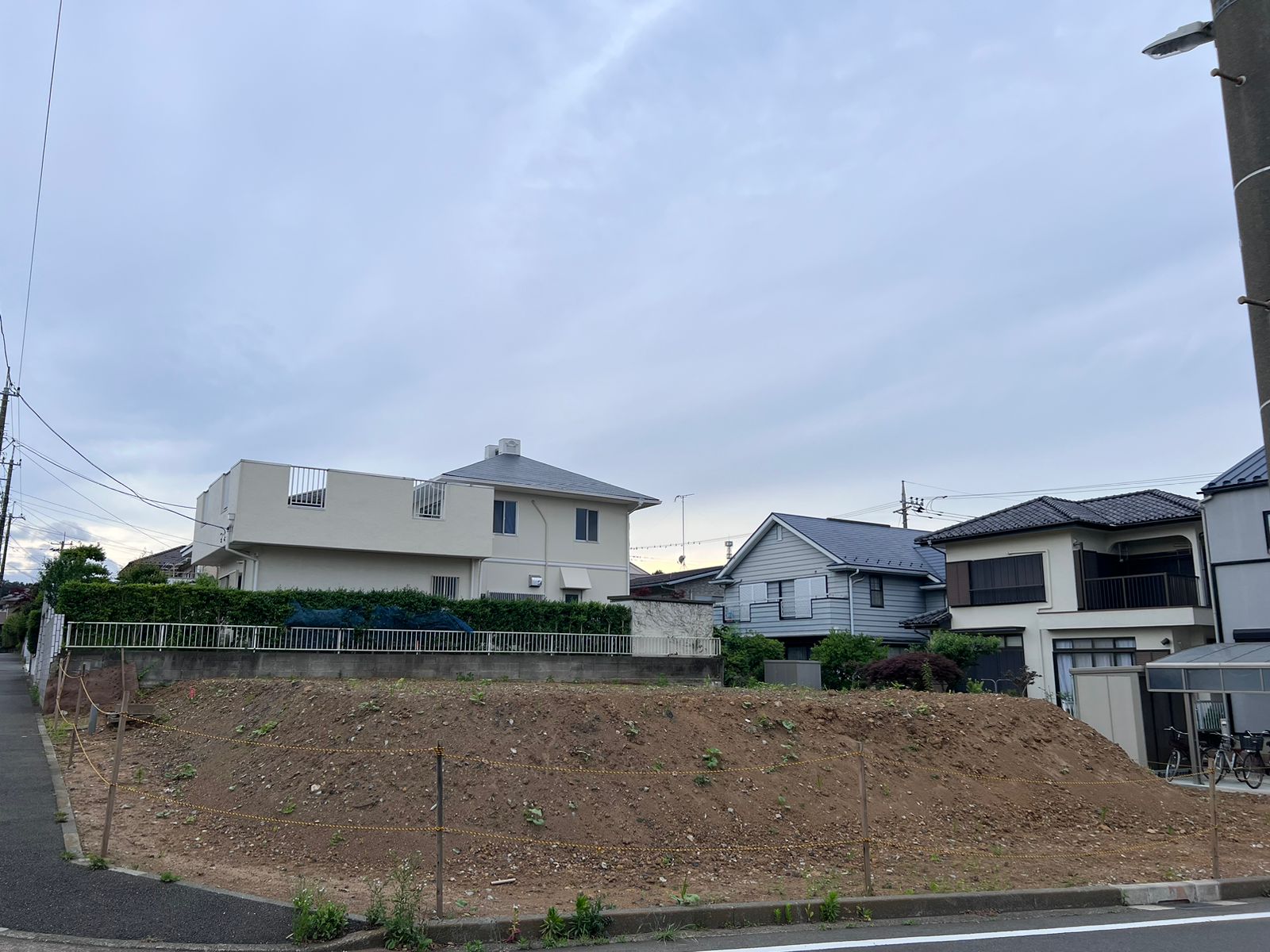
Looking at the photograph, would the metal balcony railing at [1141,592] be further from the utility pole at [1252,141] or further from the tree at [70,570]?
the tree at [70,570]

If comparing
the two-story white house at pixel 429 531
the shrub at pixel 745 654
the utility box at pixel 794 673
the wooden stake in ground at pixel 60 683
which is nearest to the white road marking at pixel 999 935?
the wooden stake in ground at pixel 60 683

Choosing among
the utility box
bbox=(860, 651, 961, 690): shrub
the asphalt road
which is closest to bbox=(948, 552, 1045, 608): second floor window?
bbox=(860, 651, 961, 690): shrub

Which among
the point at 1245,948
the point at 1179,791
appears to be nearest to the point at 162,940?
the point at 1245,948

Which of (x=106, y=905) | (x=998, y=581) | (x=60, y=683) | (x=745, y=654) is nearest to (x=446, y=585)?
(x=745, y=654)

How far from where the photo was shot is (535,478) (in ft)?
98.2

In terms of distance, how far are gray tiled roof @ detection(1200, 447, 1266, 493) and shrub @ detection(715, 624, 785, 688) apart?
11330mm

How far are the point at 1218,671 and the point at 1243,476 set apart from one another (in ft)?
22.1

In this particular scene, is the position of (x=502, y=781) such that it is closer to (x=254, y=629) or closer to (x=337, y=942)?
(x=337, y=942)

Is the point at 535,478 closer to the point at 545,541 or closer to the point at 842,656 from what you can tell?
the point at 545,541

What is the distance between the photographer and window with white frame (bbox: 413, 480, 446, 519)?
2591 centimetres

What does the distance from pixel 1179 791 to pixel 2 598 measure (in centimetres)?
9461

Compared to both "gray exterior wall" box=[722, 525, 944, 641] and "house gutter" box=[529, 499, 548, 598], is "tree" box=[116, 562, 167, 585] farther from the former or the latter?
"gray exterior wall" box=[722, 525, 944, 641]

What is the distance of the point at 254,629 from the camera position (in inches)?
720

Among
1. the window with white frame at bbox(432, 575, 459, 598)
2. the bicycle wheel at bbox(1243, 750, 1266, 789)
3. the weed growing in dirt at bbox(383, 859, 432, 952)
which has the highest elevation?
the window with white frame at bbox(432, 575, 459, 598)
